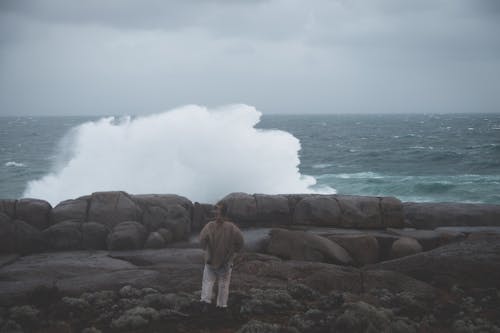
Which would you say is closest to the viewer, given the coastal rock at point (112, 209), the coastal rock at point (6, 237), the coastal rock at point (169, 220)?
the coastal rock at point (6, 237)

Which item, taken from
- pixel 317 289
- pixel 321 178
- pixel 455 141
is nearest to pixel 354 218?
pixel 317 289

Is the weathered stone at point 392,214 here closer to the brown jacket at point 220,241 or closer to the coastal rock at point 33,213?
the brown jacket at point 220,241

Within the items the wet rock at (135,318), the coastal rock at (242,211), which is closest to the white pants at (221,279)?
the wet rock at (135,318)

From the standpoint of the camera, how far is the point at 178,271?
36.3 feet

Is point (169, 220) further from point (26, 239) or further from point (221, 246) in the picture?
point (221, 246)

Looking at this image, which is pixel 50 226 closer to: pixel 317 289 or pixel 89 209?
pixel 89 209

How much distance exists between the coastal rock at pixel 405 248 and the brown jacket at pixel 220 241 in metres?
6.91

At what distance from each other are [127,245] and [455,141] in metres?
67.9

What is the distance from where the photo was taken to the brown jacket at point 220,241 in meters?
8.41

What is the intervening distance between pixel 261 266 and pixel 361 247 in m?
3.72

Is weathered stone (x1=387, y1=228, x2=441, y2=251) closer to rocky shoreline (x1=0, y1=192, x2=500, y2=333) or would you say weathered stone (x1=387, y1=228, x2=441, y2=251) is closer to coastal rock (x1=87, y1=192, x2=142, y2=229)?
rocky shoreline (x1=0, y1=192, x2=500, y2=333)

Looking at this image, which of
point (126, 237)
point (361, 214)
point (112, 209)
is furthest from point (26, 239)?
point (361, 214)

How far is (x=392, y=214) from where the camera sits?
15852mm

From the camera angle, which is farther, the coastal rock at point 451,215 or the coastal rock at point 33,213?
the coastal rock at point 451,215
